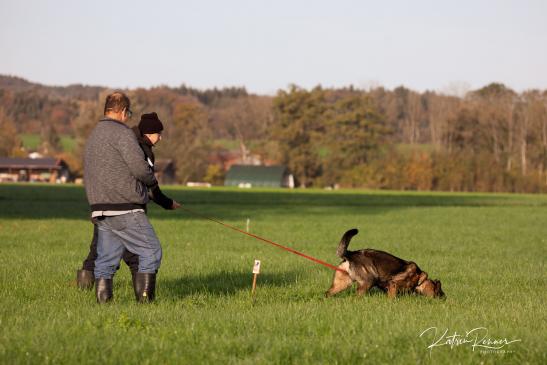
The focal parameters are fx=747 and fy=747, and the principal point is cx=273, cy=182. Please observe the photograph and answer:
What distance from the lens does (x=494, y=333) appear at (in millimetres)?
7195

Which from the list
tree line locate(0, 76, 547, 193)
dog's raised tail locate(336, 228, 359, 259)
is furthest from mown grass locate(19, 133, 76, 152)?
dog's raised tail locate(336, 228, 359, 259)

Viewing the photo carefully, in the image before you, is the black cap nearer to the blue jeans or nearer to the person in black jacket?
the person in black jacket

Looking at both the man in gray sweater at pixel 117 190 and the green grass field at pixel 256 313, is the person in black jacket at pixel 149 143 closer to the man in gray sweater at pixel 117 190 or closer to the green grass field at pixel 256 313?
the man in gray sweater at pixel 117 190

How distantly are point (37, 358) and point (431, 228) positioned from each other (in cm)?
2467

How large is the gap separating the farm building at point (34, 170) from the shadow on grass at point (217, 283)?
120851 mm

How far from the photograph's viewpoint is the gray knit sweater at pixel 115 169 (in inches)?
331

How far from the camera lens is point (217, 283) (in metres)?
11.6

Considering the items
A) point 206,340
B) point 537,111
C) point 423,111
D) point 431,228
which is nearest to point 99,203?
point 206,340

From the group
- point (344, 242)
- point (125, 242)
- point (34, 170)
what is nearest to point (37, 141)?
point (34, 170)

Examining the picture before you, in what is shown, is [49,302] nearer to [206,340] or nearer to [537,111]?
[206,340]

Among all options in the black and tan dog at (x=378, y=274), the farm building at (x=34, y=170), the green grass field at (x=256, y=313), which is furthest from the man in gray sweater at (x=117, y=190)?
the farm building at (x=34, y=170)

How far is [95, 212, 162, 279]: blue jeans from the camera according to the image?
337 inches

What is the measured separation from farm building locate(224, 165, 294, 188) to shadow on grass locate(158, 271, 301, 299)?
100841 mm

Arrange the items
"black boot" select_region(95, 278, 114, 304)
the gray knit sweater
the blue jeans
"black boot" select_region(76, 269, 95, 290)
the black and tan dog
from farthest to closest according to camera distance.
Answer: "black boot" select_region(76, 269, 95, 290) → the black and tan dog → "black boot" select_region(95, 278, 114, 304) → the blue jeans → the gray knit sweater
